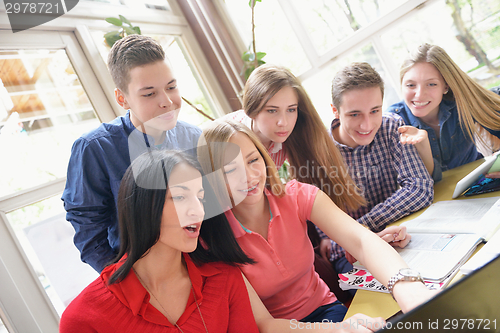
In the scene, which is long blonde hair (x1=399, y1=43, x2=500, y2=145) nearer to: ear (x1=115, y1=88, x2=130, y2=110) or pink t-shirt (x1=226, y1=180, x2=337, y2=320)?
pink t-shirt (x1=226, y1=180, x2=337, y2=320)

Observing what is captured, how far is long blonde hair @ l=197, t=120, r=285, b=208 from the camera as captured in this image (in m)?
1.07

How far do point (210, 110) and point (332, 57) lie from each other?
110 cm

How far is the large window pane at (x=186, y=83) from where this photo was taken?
104 inches

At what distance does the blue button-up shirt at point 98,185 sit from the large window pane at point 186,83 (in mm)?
1313

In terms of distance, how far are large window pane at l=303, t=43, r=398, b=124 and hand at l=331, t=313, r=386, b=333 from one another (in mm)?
2008

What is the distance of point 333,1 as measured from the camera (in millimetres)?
2674

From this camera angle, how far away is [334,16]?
267cm

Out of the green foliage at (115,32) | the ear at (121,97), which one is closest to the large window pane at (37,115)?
the green foliage at (115,32)

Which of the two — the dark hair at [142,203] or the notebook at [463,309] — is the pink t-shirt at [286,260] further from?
the notebook at [463,309]

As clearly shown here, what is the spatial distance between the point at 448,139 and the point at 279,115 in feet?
3.40

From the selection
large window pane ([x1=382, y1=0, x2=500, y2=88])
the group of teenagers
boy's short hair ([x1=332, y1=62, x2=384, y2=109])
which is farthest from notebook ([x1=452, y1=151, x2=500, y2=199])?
large window pane ([x1=382, y1=0, x2=500, y2=88])

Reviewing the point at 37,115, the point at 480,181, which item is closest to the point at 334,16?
the point at 480,181

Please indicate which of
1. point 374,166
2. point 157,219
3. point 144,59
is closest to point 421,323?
point 157,219

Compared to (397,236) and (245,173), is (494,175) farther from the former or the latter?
(245,173)
